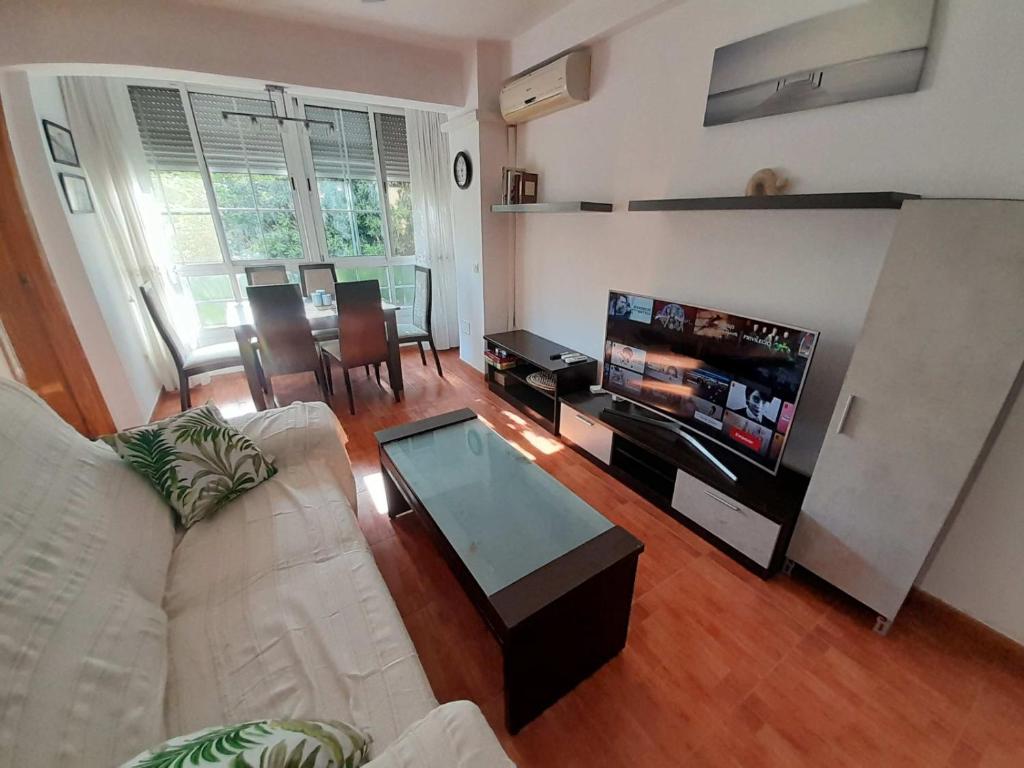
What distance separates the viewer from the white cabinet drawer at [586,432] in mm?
2275

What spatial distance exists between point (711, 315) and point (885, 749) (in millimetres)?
1479

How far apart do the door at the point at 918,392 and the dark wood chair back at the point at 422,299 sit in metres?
2.92

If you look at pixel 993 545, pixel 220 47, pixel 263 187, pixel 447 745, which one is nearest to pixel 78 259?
pixel 220 47

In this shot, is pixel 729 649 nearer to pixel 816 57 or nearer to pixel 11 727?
pixel 11 727

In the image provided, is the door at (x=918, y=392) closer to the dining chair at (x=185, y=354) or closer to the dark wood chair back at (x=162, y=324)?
the dining chair at (x=185, y=354)

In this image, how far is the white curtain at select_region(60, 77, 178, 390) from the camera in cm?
278

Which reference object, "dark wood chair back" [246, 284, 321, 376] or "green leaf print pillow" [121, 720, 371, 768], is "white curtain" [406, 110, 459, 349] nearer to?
"dark wood chair back" [246, 284, 321, 376]

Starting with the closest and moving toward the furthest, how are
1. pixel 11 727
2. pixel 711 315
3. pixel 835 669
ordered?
1. pixel 11 727
2. pixel 835 669
3. pixel 711 315

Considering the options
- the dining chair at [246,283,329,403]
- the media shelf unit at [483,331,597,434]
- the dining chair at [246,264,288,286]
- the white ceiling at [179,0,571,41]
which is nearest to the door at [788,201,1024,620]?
the media shelf unit at [483,331,597,434]

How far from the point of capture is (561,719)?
120 cm

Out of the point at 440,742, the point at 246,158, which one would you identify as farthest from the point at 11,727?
the point at 246,158

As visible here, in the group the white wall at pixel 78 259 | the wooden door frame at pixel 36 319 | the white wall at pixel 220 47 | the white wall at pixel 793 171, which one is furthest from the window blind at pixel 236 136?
the white wall at pixel 793 171

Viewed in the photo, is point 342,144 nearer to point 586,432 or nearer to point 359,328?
point 359,328

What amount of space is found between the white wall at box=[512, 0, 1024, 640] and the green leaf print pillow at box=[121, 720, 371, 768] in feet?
6.39
